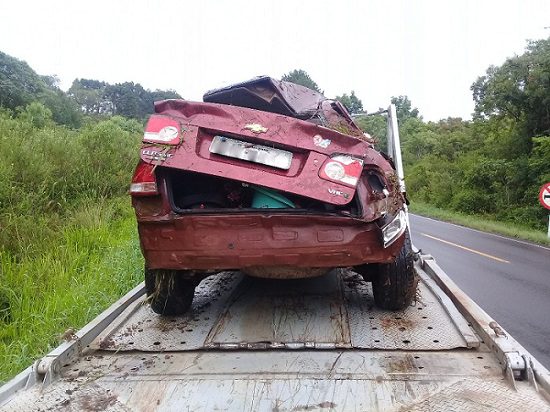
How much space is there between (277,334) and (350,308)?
0.67m

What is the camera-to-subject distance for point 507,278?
8.63 metres

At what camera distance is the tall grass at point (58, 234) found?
183 inches

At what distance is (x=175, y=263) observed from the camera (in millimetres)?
2939

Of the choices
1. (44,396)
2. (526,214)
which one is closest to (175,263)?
(44,396)

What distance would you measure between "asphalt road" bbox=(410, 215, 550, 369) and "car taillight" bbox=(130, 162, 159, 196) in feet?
13.0

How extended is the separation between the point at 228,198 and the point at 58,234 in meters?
5.32

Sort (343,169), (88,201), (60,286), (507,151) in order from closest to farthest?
(343,169) < (60,286) < (88,201) < (507,151)

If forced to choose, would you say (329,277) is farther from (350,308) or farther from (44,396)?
(44,396)

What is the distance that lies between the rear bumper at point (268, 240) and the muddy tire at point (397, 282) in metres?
0.34

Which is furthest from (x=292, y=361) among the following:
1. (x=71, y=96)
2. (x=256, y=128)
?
(x=71, y=96)

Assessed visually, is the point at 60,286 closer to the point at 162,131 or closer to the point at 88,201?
the point at 162,131

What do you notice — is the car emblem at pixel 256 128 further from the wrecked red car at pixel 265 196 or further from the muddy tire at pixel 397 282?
the muddy tire at pixel 397 282

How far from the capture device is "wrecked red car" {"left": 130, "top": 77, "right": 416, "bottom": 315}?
9.12 ft

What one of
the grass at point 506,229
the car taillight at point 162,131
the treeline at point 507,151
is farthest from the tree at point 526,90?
the car taillight at point 162,131
